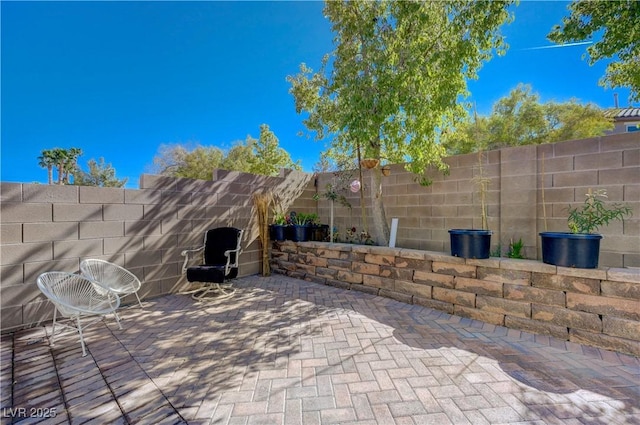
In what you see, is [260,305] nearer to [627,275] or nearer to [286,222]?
[286,222]

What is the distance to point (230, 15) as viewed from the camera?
18.7 ft

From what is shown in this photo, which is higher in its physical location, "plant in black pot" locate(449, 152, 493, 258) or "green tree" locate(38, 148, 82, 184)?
"green tree" locate(38, 148, 82, 184)

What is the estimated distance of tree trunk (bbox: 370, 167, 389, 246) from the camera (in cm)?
498

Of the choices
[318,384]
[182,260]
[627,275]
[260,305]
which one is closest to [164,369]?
[318,384]

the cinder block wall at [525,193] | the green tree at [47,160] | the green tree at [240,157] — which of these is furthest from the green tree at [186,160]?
the cinder block wall at [525,193]

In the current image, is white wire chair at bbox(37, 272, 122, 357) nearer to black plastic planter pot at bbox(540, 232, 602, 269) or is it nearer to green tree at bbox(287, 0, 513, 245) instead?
green tree at bbox(287, 0, 513, 245)

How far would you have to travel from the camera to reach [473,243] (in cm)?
318

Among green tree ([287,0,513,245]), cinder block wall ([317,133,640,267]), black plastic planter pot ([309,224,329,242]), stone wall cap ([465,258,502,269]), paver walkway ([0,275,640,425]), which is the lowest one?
paver walkway ([0,275,640,425])

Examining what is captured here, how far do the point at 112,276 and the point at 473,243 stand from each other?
4575 mm

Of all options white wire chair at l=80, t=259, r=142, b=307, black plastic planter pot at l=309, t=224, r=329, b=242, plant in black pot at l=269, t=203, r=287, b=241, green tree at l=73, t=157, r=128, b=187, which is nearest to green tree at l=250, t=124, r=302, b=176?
plant in black pot at l=269, t=203, r=287, b=241

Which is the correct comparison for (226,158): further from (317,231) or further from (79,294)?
(79,294)

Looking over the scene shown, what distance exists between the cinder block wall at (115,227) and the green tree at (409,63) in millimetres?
2704

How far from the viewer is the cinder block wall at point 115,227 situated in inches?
114

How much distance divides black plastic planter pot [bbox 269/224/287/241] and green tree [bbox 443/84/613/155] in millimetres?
9722
